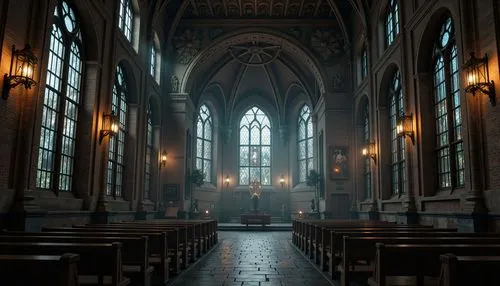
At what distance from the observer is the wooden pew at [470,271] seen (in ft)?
Answer: 10.4

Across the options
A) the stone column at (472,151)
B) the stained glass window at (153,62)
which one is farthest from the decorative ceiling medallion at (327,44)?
the stone column at (472,151)

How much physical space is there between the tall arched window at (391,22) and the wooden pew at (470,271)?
517 inches

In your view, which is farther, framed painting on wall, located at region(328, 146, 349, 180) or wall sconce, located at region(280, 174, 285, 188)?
wall sconce, located at region(280, 174, 285, 188)

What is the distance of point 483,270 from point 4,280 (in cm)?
377

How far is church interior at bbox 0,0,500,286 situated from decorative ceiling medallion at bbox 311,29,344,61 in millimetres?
76

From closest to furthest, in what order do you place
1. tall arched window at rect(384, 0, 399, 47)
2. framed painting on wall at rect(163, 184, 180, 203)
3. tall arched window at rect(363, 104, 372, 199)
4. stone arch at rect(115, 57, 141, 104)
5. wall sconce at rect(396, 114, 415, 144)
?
wall sconce at rect(396, 114, 415, 144)
tall arched window at rect(384, 0, 399, 47)
stone arch at rect(115, 57, 141, 104)
tall arched window at rect(363, 104, 372, 199)
framed painting on wall at rect(163, 184, 180, 203)

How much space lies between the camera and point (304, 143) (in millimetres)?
29078

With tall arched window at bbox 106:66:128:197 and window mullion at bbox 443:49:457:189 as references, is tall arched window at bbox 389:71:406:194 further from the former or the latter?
tall arched window at bbox 106:66:128:197

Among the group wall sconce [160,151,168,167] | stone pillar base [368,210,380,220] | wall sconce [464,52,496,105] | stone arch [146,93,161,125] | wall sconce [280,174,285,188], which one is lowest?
stone pillar base [368,210,380,220]

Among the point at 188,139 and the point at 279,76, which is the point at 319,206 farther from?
the point at 279,76

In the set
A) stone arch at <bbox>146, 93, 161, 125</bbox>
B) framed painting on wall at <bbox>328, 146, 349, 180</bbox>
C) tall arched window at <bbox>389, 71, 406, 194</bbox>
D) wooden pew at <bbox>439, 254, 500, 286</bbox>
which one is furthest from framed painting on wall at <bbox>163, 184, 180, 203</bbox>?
wooden pew at <bbox>439, 254, 500, 286</bbox>

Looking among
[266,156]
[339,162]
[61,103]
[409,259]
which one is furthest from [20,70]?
[266,156]

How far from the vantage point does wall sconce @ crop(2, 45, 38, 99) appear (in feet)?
25.2

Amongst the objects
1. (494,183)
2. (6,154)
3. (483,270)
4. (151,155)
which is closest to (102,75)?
(6,154)
